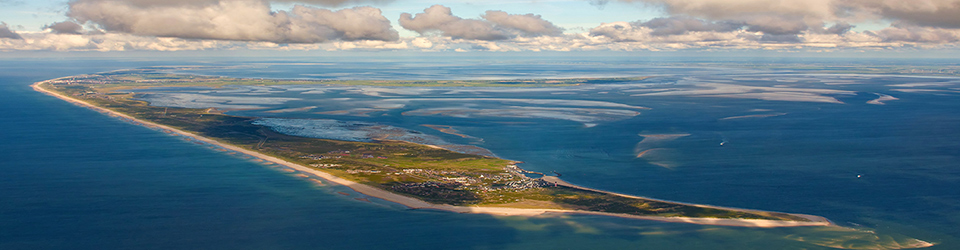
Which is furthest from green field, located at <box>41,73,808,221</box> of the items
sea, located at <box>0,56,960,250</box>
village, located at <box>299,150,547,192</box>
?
sea, located at <box>0,56,960,250</box>

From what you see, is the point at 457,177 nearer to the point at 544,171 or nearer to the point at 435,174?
the point at 435,174

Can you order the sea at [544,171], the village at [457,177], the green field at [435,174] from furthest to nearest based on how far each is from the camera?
1. the village at [457,177]
2. the green field at [435,174]
3. the sea at [544,171]

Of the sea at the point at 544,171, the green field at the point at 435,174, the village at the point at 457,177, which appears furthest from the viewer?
the village at the point at 457,177

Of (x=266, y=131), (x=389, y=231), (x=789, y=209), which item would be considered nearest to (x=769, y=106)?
(x=789, y=209)

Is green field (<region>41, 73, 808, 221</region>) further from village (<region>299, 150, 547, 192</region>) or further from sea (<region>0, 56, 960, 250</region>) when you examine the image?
sea (<region>0, 56, 960, 250</region>)

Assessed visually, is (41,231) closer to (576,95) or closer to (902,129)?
(902,129)

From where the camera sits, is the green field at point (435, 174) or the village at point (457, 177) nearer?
the green field at point (435, 174)

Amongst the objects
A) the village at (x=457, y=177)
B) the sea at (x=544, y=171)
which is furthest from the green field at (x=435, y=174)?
the sea at (x=544, y=171)

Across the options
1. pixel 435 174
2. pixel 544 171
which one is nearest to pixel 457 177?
pixel 435 174

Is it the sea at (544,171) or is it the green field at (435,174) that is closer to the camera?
the sea at (544,171)

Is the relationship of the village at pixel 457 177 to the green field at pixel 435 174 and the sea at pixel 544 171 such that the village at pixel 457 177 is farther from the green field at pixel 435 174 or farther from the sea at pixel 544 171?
the sea at pixel 544 171

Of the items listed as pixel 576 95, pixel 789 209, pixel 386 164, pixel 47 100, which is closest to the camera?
pixel 789 209
